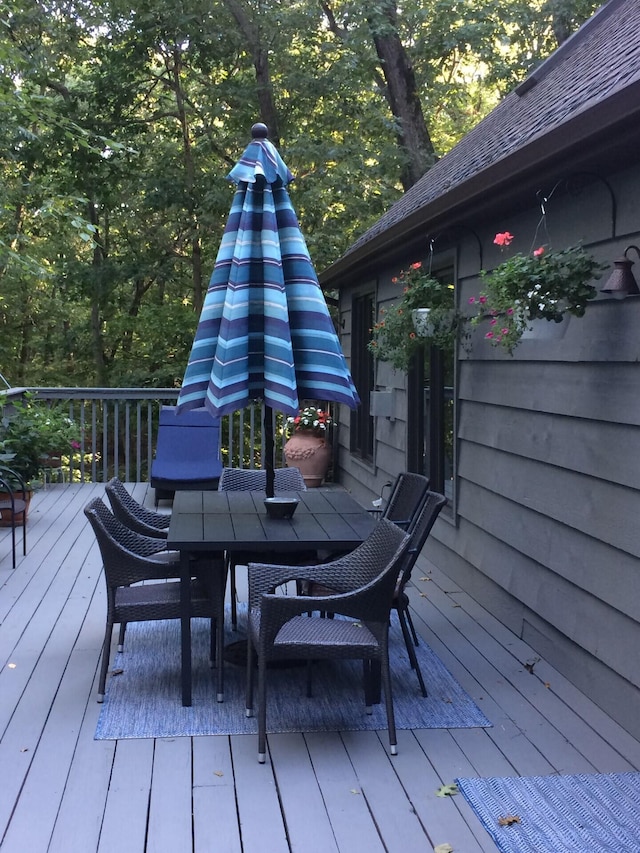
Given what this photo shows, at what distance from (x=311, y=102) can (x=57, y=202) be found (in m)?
5.17

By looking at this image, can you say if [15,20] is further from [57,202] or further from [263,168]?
[263,168]

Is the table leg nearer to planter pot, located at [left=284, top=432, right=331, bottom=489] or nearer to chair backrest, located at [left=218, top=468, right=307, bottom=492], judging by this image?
chair backrest, located at [left=218, top=468, right=307, bottom=492]

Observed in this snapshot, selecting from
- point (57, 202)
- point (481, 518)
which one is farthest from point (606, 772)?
point (57, 202)

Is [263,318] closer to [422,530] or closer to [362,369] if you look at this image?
[422,530]

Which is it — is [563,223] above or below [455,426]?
above

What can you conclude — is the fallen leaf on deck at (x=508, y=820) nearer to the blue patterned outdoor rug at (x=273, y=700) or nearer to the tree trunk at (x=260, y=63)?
the blue patterned outdoor rug at (x=273, y=700)

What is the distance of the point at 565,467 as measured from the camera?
12.9ft

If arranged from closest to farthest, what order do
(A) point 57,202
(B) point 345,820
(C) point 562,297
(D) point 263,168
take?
(B) point 345,820
(C) point 562,297
(D) point 263,168
(A) point 57,202

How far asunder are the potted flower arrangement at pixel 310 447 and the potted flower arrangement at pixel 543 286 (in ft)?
18.8

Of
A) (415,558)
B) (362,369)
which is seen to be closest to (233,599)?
(415,558)

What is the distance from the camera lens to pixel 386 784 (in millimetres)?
2873

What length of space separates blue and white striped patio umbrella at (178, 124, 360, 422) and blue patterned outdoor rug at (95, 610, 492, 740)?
3.84 ft

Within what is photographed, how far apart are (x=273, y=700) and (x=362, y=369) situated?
19.2 feet

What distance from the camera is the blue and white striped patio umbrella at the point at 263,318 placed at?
149 inches
